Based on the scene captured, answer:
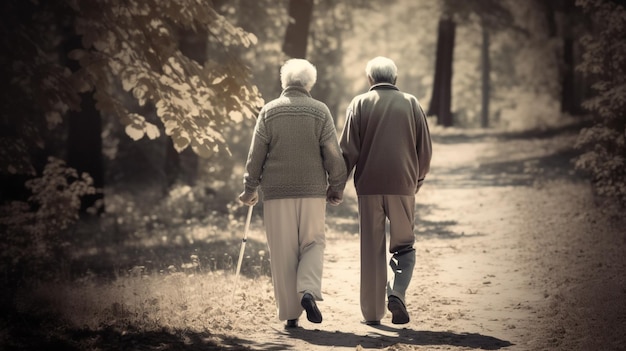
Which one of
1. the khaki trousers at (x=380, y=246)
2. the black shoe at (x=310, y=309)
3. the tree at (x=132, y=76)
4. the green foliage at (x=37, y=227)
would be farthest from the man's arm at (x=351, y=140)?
the green foliage at (x=37, y=227)

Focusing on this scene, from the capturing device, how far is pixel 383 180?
22.7 ft

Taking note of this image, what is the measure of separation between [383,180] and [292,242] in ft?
3.19

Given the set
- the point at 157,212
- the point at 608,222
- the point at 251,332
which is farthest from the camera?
the point at 157,212

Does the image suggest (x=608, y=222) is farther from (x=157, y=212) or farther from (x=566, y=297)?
(x=157, y=212)

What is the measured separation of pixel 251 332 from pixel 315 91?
19.7 metres

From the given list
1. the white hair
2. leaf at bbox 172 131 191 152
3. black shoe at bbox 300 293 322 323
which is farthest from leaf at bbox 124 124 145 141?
black shoe at bbox 300 293 322 323

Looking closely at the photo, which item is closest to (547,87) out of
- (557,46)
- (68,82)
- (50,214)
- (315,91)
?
(557,46)

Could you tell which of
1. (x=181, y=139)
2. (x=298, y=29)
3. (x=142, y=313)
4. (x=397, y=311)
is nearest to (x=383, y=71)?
(x=397, y=311)

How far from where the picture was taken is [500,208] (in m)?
14.9

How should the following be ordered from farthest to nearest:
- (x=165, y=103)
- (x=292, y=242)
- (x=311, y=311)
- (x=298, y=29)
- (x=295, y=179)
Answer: (x=298, y=29) < (x=165, y=103) < (x=292, y=242) < (x=295, y=179) < (x=311, y=311)

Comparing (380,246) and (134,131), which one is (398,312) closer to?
(380,246)

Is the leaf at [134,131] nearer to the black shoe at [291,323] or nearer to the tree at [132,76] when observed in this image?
the tree at [132,76]

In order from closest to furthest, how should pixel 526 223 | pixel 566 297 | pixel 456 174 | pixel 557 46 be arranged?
pixel 566 297 → pixel 526 223 → pixel 456 174 → pixel 557 46

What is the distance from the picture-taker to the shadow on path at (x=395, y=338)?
626 cm
